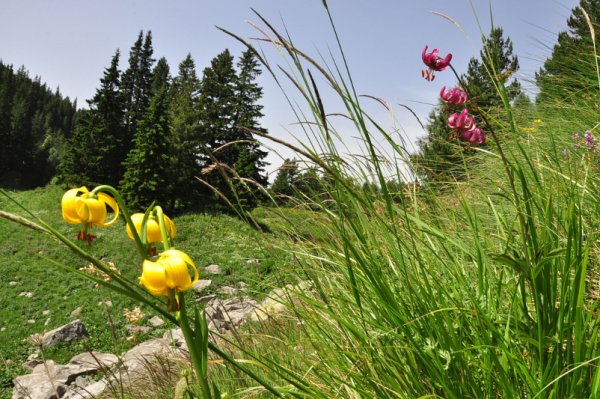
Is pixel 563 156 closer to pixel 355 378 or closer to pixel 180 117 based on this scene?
pixel 355 378

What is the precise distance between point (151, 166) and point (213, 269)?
8312 mm

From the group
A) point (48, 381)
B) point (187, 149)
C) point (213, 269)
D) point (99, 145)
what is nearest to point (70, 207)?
point (48, 381)

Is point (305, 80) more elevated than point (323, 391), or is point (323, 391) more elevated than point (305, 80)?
point (305, 80)

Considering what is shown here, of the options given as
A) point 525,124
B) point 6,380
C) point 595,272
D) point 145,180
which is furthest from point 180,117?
point 595,272

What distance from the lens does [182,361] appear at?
240cm

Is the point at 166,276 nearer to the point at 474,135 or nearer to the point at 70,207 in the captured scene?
the point at 70,207

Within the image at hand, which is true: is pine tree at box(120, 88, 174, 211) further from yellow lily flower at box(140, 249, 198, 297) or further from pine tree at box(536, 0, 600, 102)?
yellow lily flower at box(140, 249, 198, 297)

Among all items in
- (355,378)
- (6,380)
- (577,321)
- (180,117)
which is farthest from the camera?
(180,117)

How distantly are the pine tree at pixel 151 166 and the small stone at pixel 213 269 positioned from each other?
23.2ft

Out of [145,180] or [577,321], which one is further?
[145,180]

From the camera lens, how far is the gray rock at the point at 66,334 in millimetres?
9852

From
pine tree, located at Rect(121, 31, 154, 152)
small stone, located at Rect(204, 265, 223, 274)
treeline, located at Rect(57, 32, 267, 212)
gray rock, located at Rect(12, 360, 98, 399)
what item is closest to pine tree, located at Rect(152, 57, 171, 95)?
pine tree, located at Rect(121, 31, 154, 152)

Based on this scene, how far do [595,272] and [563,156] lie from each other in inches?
44.8

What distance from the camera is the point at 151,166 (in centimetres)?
2139
